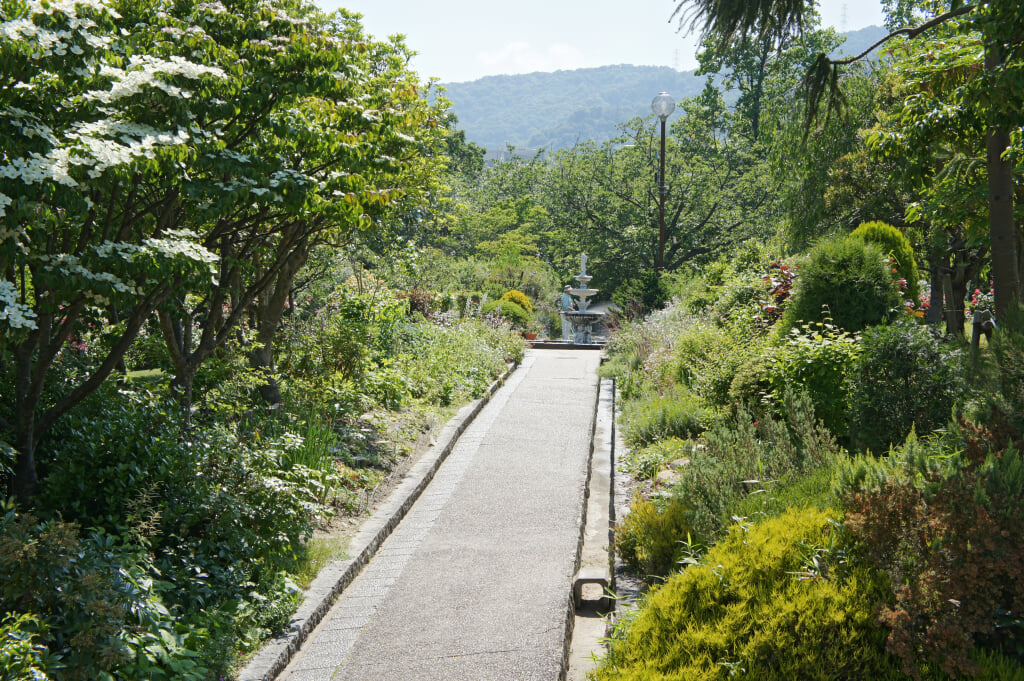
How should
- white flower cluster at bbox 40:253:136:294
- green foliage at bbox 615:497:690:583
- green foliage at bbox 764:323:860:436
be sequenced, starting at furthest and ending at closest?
green foliage at bbox 764:323:860:436 < green foliage at bbox 615:497:690:583 < white flower cluster at bbox 40:253:136:294

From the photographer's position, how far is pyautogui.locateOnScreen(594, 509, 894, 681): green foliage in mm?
3150

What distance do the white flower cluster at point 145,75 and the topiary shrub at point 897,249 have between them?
9.20m

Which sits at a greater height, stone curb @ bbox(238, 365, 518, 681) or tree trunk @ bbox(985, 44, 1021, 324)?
tree trunk @ bbox(985, 44, 1021, 324)

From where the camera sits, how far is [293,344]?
9.13m

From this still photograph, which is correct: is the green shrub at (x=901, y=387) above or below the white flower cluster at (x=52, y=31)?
below

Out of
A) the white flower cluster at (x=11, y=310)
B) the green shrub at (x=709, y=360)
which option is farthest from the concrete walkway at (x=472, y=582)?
the white flower cluster at (x=11, y=310)

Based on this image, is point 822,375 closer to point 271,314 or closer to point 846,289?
point 846,289

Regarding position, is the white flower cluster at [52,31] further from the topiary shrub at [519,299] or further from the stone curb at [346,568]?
the topiary shrub at [519,299]

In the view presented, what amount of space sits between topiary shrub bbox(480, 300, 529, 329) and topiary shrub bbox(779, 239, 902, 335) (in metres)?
13.1

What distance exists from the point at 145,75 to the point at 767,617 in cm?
399

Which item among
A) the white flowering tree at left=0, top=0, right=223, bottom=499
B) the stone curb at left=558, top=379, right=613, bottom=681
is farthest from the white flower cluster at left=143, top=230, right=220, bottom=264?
the stone curb at left=558, top=379, right=613, bottom=681

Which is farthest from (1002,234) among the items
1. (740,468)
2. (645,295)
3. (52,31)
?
(645,295)

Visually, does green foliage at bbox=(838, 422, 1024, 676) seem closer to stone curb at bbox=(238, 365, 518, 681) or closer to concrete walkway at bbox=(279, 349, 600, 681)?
concrete walkway at bbox=(279, 349, 600, 681)

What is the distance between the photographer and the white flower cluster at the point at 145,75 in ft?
12.6
